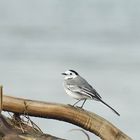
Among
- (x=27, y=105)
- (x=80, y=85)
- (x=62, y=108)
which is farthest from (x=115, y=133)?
(x=80, y=85)

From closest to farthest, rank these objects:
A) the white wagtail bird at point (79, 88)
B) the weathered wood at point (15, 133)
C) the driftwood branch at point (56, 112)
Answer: the weathered wood at point (15, 133), the driftwood branch at point (56, 112), the white wagtail bird at point (79, 88)

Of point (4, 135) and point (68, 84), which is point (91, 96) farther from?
point (4, 135)

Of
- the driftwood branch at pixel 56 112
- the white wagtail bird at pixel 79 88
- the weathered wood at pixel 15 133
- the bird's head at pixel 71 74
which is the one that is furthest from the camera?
the bird's head at pixel 71 74

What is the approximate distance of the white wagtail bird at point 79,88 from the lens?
250cm

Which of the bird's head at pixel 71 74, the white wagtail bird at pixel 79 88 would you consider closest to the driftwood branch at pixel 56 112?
the white wagtail bird at pixel 79 88

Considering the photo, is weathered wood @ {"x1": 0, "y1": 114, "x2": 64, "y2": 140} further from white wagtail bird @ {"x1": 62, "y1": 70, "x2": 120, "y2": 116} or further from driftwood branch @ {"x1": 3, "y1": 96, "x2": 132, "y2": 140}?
white wagtail bird @ {"x1": 62, "y1": 70, "x2": 120, "y2": 116}

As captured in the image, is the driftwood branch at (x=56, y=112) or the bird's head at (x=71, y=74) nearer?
the driftwood branch at (x=56, y=112)

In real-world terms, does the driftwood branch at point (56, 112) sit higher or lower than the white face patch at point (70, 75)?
higher

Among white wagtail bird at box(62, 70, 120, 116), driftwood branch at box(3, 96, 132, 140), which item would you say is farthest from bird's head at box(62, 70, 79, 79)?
driftwood branch at box(3, 96, 132, 140)

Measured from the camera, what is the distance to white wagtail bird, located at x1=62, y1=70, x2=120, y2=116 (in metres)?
2.50

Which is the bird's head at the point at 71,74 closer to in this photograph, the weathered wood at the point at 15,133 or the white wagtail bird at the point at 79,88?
the white wagtail bird at the point at 79,88

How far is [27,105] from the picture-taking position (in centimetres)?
182

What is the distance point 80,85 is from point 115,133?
0.96 meters

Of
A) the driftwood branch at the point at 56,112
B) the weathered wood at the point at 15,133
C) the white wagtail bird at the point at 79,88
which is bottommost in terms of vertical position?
the white wagtail bird at the point at 79,88
